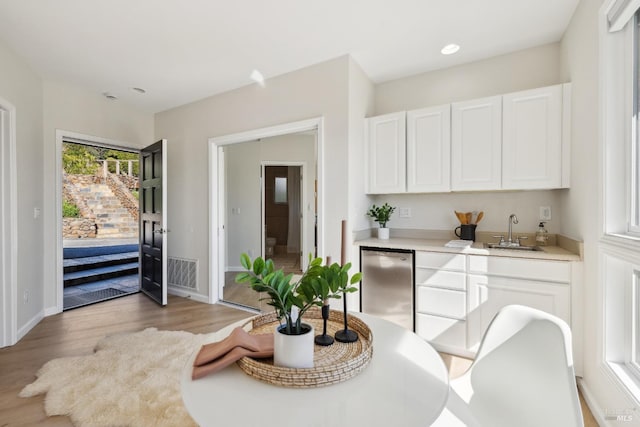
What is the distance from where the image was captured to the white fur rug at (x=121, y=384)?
168cm

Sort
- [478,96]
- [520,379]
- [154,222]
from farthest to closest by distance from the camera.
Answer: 1. [154,222]
2. [478,96]
3. [520,379]

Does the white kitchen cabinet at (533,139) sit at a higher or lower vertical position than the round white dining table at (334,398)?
higher

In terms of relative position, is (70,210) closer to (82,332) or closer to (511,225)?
(82,332)

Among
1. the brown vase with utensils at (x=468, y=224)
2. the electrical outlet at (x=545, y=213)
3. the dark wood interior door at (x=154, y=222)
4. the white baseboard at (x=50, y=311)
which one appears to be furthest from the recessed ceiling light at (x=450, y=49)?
the white baseboard at (x=50, y=311)

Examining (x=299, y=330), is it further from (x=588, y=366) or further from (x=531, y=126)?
(x=531, y=126)

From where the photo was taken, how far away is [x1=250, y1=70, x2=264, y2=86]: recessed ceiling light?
3141mm

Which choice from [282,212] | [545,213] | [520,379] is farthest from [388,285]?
[282,212]

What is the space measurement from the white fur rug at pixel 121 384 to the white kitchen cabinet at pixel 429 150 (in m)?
2.44

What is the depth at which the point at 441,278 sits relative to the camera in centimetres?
242

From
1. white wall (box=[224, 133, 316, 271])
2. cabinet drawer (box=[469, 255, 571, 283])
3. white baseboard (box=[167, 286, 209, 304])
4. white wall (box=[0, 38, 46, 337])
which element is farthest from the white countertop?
white wall (box=[0, 38, 46, 337])

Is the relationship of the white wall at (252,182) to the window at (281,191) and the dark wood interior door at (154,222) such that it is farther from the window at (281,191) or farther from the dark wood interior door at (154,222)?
the dark wood interior door at (154,222)

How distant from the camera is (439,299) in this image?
7.98 feet

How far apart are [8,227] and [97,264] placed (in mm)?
2931

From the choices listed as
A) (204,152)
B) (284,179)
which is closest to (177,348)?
(204,152)
